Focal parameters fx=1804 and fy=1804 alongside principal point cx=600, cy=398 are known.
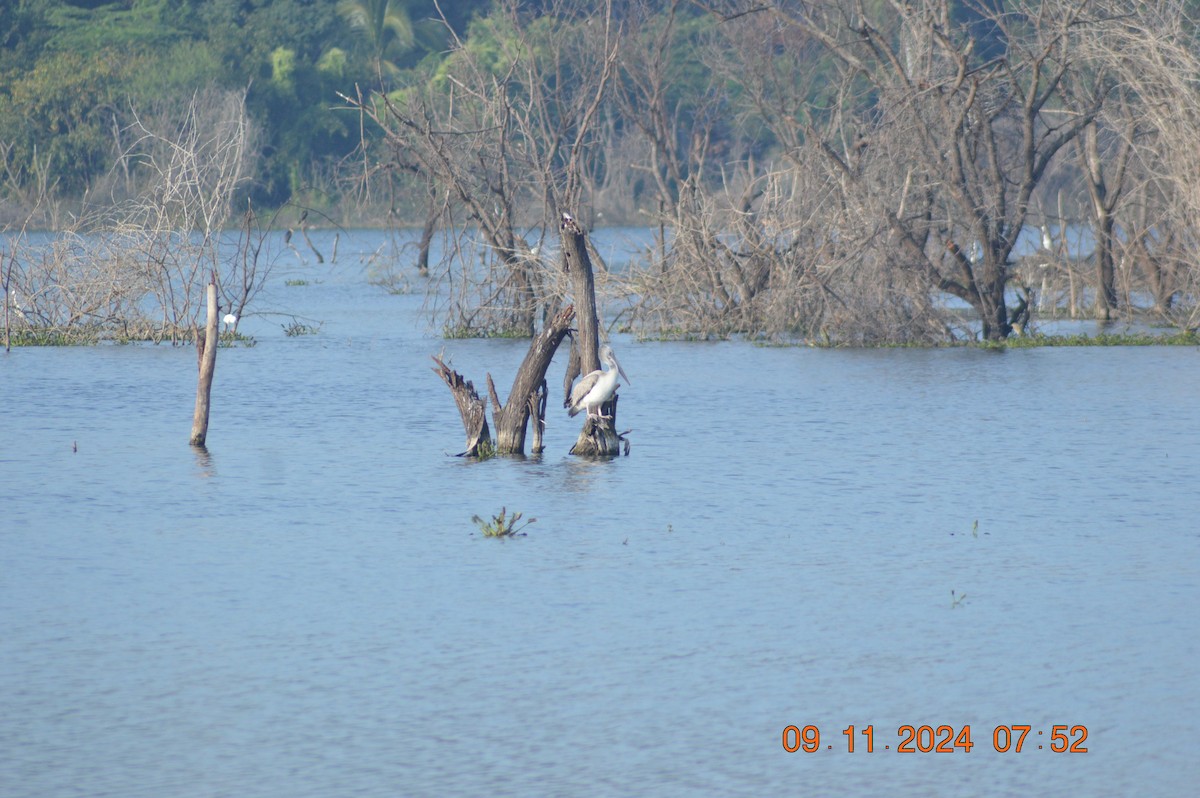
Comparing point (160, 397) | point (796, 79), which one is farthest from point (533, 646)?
point (796, 79)

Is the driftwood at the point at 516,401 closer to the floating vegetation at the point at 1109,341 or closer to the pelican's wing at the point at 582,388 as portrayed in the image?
the pelican's wing at the point at 582,388

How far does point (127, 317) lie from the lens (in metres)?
28.0

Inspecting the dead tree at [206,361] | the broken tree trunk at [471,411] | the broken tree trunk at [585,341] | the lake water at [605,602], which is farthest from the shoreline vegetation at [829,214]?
the broken tree trunk at [585,341]

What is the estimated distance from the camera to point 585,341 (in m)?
15.3

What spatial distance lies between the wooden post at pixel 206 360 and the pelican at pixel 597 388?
3124mm

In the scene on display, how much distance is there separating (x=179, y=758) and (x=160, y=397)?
14.1m

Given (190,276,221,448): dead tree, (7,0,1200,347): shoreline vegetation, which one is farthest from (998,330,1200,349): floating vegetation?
(190,276,221,448): dead tree

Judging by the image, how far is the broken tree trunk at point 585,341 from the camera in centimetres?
1505

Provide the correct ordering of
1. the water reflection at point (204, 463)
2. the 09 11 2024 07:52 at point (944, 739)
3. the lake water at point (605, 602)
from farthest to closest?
1. the water reflection at point (204, 463)
2. the 09 11 2024 07:52 at point (944, 739)
3. the lake water at point (605, 602)

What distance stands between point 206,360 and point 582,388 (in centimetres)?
331

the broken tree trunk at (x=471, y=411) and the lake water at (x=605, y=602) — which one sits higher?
the broken tree trunk at (x=471, y=411)

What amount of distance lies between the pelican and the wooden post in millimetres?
3124

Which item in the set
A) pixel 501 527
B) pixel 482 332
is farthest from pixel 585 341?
pixel 482 332

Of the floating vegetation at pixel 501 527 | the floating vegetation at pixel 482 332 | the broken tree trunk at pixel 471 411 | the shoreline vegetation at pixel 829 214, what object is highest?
the shoreline vegetation at pixel 829 214
